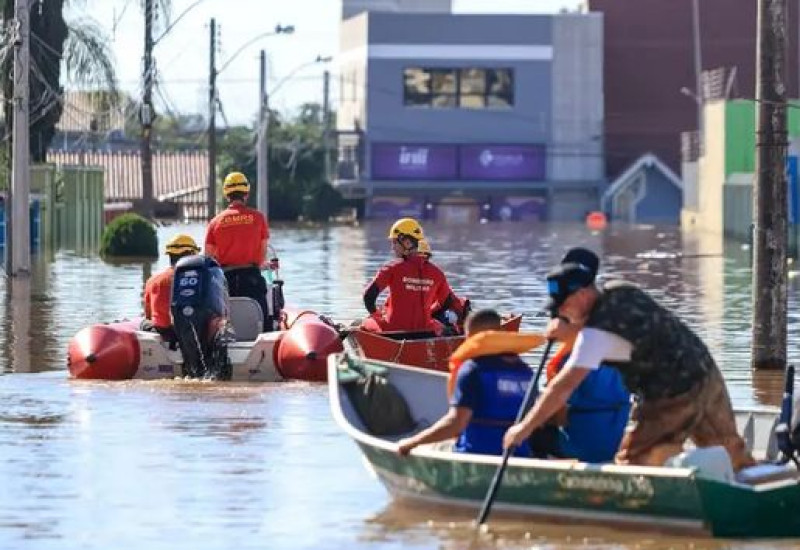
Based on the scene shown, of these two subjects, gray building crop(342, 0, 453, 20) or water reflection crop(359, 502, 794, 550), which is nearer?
water reflection crop(359, 502, 794, 550)

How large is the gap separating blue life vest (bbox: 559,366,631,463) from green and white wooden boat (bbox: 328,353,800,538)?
622 millimetres

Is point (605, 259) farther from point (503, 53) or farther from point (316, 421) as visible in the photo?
point (503, 53)

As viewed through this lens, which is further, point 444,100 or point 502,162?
point 444,100

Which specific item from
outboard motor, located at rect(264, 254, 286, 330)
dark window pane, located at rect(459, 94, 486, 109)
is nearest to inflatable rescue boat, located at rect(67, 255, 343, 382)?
outboard motor, located at rect(264, 254, 286, 330)

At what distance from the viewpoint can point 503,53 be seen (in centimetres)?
11081

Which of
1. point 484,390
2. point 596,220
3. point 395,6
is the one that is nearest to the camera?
point 484,390

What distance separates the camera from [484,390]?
1352 centimetres

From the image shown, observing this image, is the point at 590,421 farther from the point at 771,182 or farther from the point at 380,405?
the point at 771,182

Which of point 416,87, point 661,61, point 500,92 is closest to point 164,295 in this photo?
point 416,87

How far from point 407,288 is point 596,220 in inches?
3134

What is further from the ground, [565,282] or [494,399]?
[565,282]

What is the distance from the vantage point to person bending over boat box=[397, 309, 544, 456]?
527 inches

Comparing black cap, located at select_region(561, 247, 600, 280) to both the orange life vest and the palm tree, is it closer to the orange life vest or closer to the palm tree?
the orange life vest

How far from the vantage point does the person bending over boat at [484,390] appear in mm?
13383
